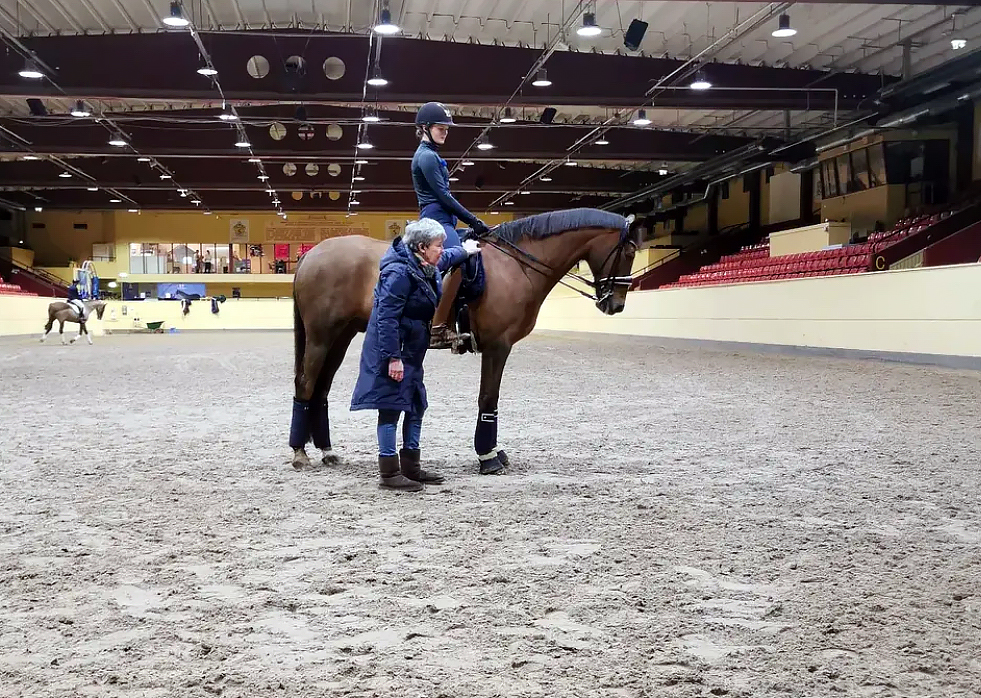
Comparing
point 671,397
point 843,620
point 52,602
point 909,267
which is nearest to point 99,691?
point 52,602

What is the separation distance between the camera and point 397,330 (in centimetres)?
453

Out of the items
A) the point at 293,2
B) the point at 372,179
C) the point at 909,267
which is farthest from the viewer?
the point at 372,179

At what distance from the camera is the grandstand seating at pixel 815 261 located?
733 inches

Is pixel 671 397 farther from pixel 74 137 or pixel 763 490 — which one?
pixel 74 137

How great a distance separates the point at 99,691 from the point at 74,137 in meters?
28.7

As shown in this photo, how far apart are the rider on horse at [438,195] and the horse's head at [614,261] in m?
0.88

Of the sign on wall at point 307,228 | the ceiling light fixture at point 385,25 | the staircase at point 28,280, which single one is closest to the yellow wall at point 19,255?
the staircase at point 28,280

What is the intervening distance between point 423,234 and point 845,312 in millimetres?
14270

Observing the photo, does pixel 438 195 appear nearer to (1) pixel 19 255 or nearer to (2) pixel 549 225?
(2) pixel 549 225

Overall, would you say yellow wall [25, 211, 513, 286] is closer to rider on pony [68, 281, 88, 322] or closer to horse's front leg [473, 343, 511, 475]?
rider on pony [68, 281, 88, 322]

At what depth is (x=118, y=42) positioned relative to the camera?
18.5 m

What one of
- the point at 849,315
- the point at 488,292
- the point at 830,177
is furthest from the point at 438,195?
the point at 830,177

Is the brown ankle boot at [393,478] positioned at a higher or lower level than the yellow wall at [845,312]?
lower

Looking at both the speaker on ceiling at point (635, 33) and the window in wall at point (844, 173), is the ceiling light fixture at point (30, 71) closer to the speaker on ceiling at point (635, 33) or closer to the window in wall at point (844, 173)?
the speaker on ceiling at point (635, 33)
